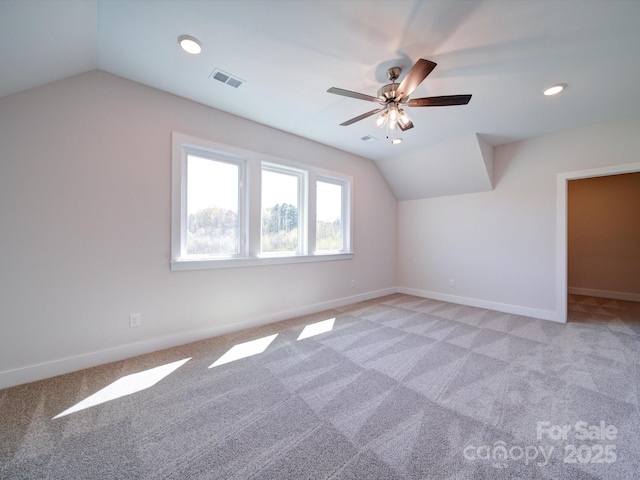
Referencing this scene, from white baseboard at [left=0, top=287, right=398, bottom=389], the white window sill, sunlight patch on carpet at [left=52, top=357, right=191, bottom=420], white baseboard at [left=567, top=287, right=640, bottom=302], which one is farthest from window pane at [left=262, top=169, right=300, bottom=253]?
white baseboard at [left=567, top=287, right=640, bottom=302]

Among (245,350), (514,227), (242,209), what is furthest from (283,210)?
(514,227)

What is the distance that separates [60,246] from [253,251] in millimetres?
1827

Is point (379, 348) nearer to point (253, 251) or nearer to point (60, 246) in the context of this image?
point (253, 251)

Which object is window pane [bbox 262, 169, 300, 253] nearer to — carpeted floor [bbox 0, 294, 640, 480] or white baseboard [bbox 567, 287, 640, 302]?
carpeted floor [bbox 0, 294, 640, 480]

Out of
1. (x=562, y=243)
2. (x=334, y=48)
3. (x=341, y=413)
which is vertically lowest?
(x=341, y=413)

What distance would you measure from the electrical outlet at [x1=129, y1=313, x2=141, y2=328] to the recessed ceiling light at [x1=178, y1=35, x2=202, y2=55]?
2.54 metres

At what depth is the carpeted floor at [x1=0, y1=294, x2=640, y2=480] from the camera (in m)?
1.33

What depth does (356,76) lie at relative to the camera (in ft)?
7.75

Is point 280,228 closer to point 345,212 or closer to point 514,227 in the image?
point 345,212

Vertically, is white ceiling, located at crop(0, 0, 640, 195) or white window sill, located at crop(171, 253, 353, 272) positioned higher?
white ceiling, located at crop(0, 0, 640, 195)

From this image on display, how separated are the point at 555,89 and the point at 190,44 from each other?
357 centimetres

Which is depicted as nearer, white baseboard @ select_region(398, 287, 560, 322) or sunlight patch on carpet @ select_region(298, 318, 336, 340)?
sunlight patch on carpet @ select_region(298, 318, 336, 340)

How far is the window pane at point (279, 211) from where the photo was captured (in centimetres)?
359

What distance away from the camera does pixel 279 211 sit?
3729 millimetres
